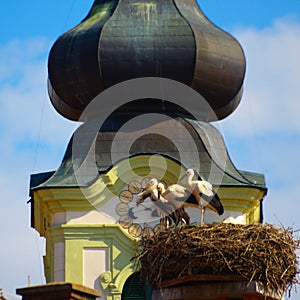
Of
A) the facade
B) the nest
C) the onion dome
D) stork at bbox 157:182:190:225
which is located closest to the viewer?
the nest

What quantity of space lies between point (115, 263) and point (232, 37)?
4063mm

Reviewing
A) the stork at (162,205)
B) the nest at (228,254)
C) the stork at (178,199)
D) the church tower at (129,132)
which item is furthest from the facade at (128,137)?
the nest at (228,254)

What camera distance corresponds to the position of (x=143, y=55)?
31.6 m

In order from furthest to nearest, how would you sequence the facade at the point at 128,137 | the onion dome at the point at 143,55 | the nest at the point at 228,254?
the onion dome at the point at 143,55 → the facade at the point at 128,137 → the nest at the point at 228,254

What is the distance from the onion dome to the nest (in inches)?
307

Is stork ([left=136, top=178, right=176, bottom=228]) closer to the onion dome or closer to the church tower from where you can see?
the church tower

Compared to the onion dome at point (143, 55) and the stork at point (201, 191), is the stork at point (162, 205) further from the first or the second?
the onion dome at point (143, 55)

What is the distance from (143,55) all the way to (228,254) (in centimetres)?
863

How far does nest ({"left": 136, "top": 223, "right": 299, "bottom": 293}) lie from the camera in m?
23.4

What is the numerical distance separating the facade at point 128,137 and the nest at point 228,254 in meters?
6.02

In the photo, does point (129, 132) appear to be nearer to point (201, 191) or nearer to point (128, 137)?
point (128, 137)

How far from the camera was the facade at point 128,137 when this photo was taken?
30469mm

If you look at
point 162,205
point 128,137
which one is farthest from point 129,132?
point 162,205

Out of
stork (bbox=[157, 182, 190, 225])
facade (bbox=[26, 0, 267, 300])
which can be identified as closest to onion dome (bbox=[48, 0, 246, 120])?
facade (bbox=[26, 0, 267, 300])
